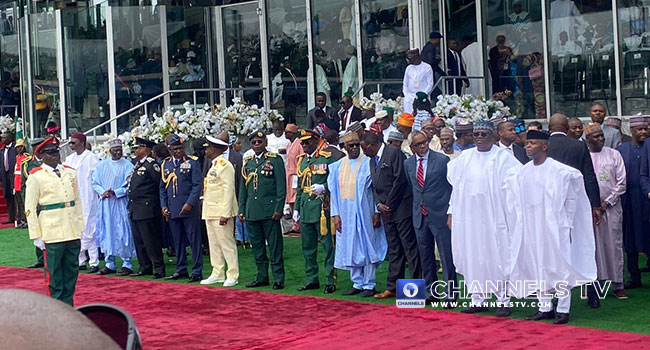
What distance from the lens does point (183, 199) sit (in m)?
12.5

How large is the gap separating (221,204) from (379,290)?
7.65ft

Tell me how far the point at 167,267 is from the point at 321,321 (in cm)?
519

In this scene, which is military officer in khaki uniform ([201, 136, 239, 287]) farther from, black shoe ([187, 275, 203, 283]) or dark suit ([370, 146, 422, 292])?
dark suit ([370, 146, 422, 292])

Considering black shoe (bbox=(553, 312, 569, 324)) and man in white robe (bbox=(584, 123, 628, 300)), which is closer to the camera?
black shoe (bbox=(553, 312, 569, 324))

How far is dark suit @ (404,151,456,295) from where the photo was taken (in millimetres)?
9852

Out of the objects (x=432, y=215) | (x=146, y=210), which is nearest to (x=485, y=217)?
(x=432, y=215)

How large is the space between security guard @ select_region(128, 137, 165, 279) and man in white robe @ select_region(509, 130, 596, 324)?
5743mm

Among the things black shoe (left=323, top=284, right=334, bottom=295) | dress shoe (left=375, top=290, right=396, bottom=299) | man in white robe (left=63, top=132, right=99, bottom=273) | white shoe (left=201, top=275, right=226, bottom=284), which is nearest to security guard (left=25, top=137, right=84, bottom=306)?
white shoe (left=201, top=275, right=226, bottom=284)

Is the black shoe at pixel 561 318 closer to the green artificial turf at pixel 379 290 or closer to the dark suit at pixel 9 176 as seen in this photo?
the green artificial turf at pixel 379 290

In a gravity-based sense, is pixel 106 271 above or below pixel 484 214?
below

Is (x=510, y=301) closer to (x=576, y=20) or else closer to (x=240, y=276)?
(x=240, y=276)

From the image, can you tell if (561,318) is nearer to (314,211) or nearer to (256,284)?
(314,211)

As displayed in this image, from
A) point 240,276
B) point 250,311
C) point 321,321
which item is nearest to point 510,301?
point 321,321

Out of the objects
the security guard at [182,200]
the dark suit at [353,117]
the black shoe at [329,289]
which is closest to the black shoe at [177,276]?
the security guard at [182,200]
